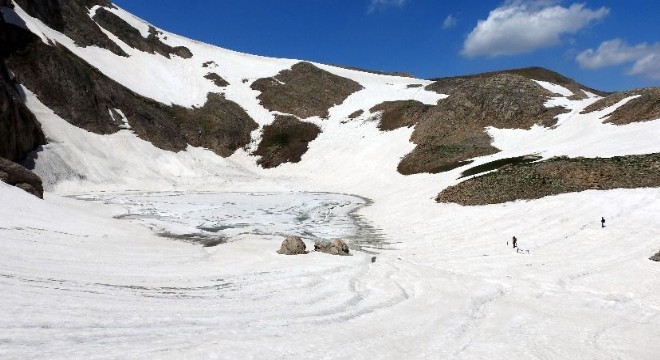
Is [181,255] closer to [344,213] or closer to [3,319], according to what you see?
[3,319]

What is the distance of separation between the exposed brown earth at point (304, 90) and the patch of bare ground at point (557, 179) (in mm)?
56017

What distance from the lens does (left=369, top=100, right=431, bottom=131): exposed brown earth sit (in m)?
73.6

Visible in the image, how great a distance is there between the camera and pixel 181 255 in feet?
61.4

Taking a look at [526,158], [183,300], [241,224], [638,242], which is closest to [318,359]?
[183,300]

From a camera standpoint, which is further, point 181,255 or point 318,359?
point 181,255

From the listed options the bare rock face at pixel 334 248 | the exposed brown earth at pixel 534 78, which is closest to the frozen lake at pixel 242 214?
the bare rock face at pixel 334 248

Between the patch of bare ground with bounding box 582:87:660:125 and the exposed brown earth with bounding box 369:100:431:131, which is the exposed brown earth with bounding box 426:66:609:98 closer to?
the exposed brown earth with bounding box 369:100:431:131

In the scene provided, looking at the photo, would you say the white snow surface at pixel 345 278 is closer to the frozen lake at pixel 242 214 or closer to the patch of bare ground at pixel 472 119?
the frozen lake at pixel 242 214

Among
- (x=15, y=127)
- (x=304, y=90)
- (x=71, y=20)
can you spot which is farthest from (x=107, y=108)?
(x=304, y=90)

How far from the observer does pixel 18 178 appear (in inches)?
1070

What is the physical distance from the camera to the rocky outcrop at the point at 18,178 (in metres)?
26.4

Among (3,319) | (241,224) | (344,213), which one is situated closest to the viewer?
(3,319)

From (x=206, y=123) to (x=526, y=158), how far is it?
5489 centimetres

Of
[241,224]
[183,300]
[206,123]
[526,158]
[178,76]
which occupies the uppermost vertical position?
[178,76]
